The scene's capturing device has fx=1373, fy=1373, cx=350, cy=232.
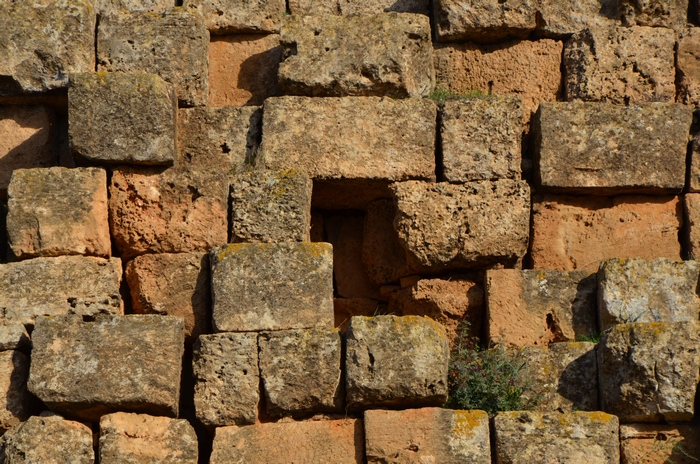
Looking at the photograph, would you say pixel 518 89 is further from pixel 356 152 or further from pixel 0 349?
pixel 0 349

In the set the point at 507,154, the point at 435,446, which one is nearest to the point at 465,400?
the point at 435,446

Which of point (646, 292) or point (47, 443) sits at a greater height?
point (646, 292)

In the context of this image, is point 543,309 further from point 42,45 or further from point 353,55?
point 42,45

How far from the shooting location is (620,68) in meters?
9.53

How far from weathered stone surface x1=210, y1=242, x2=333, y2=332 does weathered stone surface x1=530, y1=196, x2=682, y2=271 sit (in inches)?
62.5

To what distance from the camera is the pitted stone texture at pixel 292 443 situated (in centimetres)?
799

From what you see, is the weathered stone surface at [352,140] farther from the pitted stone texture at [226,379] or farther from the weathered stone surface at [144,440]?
the weathered stone surface at [144,440]

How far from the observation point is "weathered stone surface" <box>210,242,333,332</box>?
8297mm

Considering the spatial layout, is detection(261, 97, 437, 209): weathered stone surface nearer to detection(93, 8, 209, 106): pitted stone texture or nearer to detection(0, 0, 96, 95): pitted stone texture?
detection(93, 8, 209, 106): pitted stone texture

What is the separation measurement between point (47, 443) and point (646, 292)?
3732mm

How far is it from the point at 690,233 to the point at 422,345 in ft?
7.25

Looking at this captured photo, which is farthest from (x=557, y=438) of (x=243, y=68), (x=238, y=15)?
(x=238, y=15)

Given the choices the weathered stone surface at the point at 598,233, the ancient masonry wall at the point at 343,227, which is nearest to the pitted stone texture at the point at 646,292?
the ancient masonry wall at the point at 343,227

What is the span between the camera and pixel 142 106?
880cm
